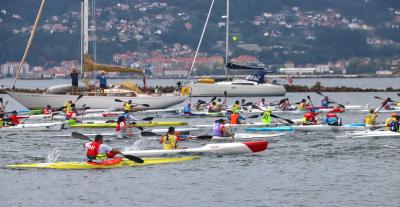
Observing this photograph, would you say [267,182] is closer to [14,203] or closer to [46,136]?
[14,203]

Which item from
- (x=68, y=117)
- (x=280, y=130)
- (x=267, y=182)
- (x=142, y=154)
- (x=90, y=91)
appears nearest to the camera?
(x=267, y=182)

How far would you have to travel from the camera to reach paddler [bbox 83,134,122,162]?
3772 centimetres

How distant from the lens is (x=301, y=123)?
53.4m

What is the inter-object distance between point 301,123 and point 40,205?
893 inches

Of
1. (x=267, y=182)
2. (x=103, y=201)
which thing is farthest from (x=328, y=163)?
(x=103, y=201)

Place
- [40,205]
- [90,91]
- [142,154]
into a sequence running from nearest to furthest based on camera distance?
[40,205] → [142,154] → [90,91]

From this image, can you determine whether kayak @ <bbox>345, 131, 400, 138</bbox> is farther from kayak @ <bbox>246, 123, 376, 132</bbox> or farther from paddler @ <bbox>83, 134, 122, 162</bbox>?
paddler @ <bbox>83, 134, 122, 162</bbox>

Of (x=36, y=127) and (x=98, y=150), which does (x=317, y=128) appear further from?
(x=98, y=150)

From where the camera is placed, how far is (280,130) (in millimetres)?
52188

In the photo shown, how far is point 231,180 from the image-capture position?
1478 inches

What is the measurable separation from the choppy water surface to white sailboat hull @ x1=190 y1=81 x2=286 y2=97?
47996 millimetres

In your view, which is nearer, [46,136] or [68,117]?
[46,136]

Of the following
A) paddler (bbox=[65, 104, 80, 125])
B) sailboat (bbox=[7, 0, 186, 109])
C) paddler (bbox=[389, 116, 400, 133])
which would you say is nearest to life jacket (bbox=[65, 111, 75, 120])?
paddler (bbox=[65, 104, 80, 125])

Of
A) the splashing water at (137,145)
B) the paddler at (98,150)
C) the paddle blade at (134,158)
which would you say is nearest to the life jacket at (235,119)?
the splashing water at (137,145)
